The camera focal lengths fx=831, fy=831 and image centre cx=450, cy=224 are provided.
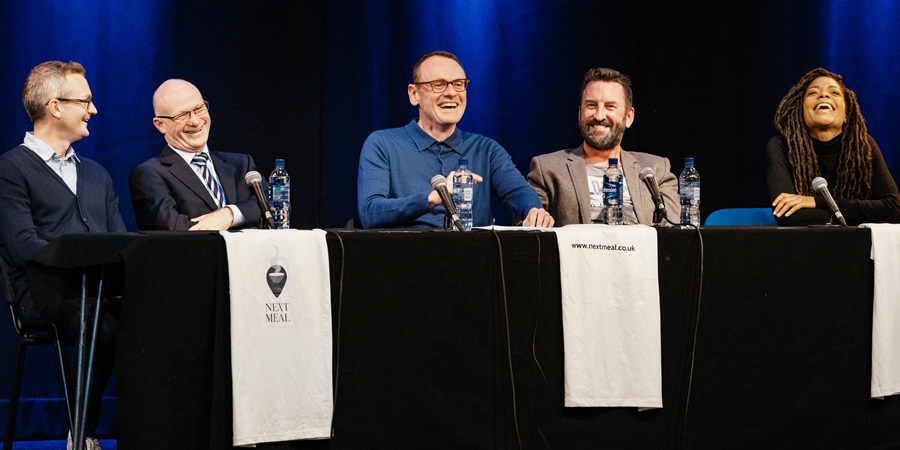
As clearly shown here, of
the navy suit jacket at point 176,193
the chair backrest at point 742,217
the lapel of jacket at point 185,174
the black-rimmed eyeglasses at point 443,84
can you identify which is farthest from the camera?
the chair backrest at point 742,217

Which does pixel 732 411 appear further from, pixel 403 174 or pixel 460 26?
pixel 460 26

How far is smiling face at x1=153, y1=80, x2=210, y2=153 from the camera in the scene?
357 centimetres

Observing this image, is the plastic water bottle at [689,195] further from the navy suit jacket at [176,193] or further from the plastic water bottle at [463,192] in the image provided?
the navy suit jacket at [176,193]

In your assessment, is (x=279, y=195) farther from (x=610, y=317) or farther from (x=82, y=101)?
(x=610, y=317)

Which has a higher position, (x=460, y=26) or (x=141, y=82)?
(x=460, y=26)

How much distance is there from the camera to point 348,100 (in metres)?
4.30

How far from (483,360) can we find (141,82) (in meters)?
2.48

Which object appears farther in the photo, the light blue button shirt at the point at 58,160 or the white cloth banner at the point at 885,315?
the light blue button shirt at the point at 58,160

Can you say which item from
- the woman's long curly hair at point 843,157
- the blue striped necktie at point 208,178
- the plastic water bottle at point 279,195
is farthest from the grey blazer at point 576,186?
the blue striped necktie at point 208,178

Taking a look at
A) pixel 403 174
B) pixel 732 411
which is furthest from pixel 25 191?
pixel 732 411

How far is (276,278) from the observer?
236 cm

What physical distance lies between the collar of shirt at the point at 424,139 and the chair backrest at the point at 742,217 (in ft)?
4.03

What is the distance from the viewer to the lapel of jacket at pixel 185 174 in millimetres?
3504

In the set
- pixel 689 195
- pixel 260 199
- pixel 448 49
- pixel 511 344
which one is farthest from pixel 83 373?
pixel 448 49
